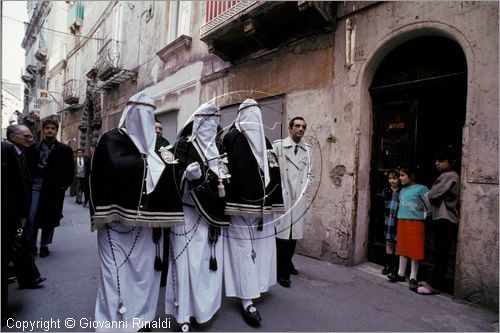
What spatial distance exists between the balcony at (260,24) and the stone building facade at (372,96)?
2 centimetres

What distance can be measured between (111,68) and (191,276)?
11577mm

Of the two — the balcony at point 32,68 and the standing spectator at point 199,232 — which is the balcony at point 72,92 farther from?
the standing spectator at point 199,232

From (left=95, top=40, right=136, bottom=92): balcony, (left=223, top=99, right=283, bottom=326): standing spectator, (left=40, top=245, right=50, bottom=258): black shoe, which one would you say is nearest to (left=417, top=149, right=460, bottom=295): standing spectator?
(left=223, top=99, right=283, bottom=326): standing spectator

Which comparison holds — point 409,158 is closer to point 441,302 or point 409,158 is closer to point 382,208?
point 382,208

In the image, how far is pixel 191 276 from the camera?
2.66 meters

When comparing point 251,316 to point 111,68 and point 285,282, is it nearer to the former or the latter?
point 285,282

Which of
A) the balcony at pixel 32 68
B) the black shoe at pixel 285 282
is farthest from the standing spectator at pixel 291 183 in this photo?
the balcony at pixel 32 68

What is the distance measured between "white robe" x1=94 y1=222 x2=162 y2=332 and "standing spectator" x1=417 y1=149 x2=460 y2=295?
9.93ft

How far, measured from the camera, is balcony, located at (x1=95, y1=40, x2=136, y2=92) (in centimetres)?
1210

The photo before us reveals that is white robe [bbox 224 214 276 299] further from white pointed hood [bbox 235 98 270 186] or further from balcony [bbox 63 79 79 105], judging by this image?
balcony [bbox 63 79 79 105]

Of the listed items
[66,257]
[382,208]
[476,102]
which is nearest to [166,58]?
[66,257]

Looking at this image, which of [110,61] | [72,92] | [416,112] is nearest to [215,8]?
[416,112]

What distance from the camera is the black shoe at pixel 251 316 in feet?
9.11

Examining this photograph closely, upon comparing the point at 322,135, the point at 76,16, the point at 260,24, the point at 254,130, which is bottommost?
the point at 254,130
